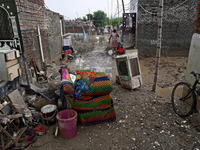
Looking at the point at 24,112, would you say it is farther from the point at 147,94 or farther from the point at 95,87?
the point at 147,94

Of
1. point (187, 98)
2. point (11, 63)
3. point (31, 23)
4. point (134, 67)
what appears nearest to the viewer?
point (11, 63)

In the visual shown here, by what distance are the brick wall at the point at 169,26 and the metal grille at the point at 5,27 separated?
22.5ft

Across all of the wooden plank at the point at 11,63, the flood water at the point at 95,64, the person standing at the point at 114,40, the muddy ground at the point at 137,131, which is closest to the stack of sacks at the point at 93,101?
the muddy ground at the point at 137,131

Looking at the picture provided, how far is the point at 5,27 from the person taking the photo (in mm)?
3656

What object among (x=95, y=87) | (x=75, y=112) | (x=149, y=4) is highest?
(x=149, y=4)

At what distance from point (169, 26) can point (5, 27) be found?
27.5 feet

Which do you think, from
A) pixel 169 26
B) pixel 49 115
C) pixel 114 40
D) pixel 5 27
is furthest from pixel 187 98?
pixel 114 40

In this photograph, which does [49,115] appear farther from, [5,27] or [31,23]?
[31,23]

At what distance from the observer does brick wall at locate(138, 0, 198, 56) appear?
26.9 feet

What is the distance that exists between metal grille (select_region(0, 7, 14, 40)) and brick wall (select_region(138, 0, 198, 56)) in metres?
6.87

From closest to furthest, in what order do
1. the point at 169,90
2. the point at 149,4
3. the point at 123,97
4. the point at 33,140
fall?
1. the point at 33,140
2. the point at 123,97
3. the point at 169,90
4. the point at 149,4

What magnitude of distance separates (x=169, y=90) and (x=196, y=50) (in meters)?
1.76

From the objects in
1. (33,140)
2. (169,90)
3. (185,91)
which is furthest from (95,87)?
(169,90)

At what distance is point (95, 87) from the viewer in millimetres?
3025
